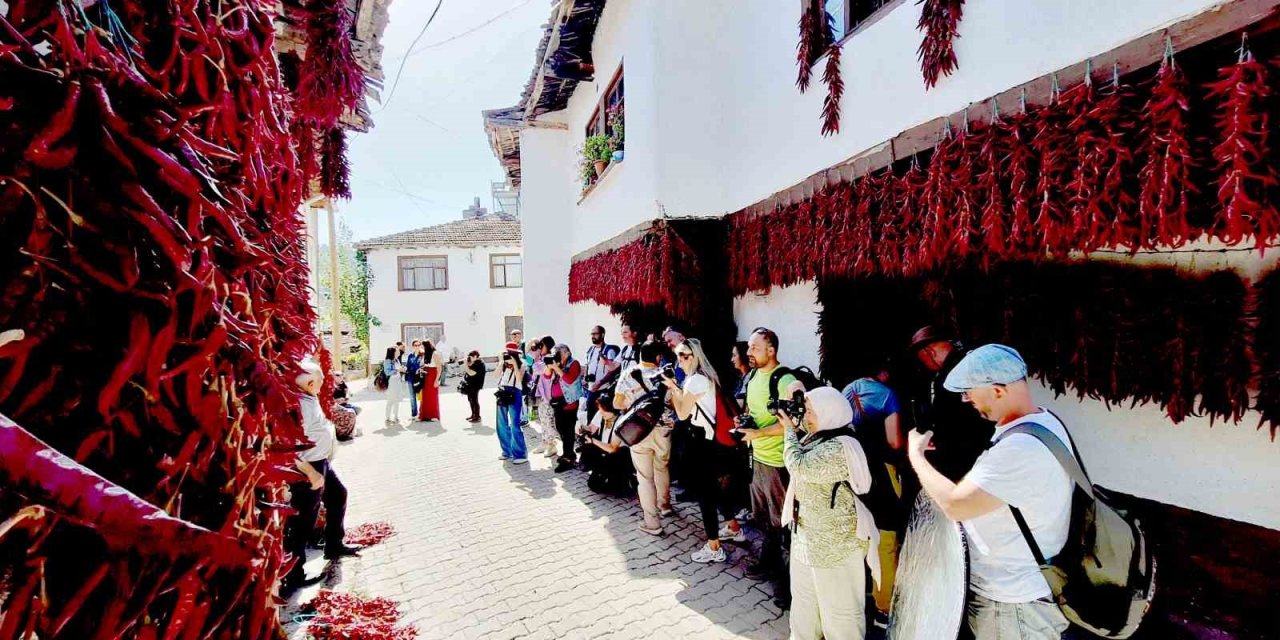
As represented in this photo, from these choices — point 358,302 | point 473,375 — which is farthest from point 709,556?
point 358,302

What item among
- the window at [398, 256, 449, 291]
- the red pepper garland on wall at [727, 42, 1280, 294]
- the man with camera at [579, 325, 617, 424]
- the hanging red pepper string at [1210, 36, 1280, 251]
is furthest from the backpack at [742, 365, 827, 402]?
the window at [398, 256, 449, 291]

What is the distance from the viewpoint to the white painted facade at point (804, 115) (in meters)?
2.43

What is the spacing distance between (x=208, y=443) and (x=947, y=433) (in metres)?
3.61

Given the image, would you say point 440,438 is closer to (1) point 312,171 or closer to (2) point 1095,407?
(1) point 312,171

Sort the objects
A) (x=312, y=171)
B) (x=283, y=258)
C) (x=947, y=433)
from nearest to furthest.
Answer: (x=283, y=258), (x=312, y=171), (x=947, y=433)

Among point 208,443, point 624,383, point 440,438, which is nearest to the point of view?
point 208,443

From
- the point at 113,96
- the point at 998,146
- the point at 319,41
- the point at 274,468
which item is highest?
the point at 319,41

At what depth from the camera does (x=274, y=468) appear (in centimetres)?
97

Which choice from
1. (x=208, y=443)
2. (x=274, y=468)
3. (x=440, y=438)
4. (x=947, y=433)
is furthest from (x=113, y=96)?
(x=440, y=438)

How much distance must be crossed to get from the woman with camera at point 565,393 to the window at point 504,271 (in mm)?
19971

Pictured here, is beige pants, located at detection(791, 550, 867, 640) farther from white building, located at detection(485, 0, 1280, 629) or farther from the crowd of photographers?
white building, located at detection(485, 0, 1280, 629)

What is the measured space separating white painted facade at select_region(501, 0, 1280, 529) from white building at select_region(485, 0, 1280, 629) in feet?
0.04

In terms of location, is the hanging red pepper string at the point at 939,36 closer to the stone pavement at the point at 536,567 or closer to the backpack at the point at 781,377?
the backpack at the point at 781,377

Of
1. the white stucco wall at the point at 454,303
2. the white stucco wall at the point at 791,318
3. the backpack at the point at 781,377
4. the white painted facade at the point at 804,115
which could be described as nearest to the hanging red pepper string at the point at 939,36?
the white painted facade at the point at 804,115
